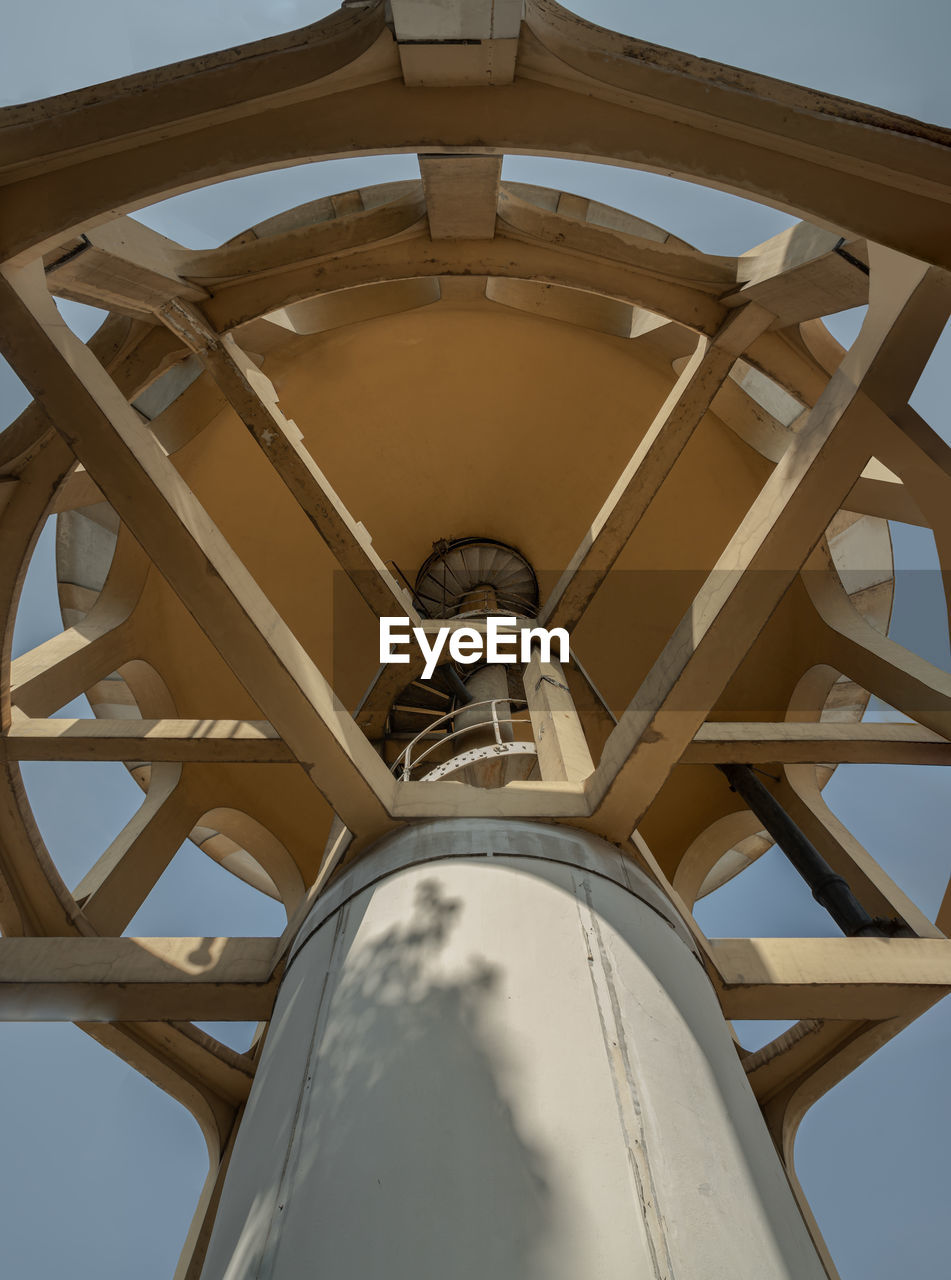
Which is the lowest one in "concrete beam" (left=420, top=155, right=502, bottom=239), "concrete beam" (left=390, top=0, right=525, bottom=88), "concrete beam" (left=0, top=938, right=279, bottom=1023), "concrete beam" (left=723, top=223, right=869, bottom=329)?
"concrete beam" (left=0, top=938, right=279, bottom=1023)

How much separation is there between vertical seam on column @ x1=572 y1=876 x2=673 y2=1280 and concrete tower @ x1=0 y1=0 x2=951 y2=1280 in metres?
0.01

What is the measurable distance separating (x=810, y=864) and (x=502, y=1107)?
19.3 feet

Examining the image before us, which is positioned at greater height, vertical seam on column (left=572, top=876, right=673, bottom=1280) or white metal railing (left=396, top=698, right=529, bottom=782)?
white metal railing (left=396, top=698, right=529, bottom=782)

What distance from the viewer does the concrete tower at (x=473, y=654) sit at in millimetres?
3074

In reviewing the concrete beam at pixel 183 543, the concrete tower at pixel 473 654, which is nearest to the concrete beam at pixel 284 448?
the concrete tower at pixel 473 654

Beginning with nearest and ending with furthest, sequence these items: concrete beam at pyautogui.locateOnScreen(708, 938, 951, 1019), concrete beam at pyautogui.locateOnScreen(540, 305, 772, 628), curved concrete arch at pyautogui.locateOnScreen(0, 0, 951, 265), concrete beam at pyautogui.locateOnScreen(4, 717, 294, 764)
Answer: curved concrete arch at pyautogui.locateOnScreen(0, 0, 951, 265)
concrete beam at pyautogui.locateOnScreen(708, 938, 951, 1019)
concrete beam at pyautogui.locateOnScreen(4, 717, 294, 764)
concrete beam at pyautogui.locateOnScreen(540, 305, 772, 628)

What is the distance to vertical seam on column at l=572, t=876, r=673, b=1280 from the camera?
263cm

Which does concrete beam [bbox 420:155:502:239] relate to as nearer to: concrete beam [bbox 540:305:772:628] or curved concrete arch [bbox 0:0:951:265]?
curved concrete arch [bbox 0:0:951:265]

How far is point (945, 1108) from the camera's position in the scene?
1973cm

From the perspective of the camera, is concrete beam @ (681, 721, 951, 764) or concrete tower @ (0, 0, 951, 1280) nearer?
concrete tower @ (0, 0, 951, 1280)

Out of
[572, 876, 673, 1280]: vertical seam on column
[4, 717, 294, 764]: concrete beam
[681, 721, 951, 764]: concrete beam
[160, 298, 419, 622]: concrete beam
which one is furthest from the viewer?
[160, 298, 419, 622]: concrete beam

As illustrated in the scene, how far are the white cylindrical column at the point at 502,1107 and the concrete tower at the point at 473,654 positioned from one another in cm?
2

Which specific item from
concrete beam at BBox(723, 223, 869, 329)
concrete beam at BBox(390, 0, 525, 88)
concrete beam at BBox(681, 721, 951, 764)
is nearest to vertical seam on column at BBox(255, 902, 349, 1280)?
concrete beam at BBox(681, 721, 951, 764)

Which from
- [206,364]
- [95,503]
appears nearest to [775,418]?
[206,364]
